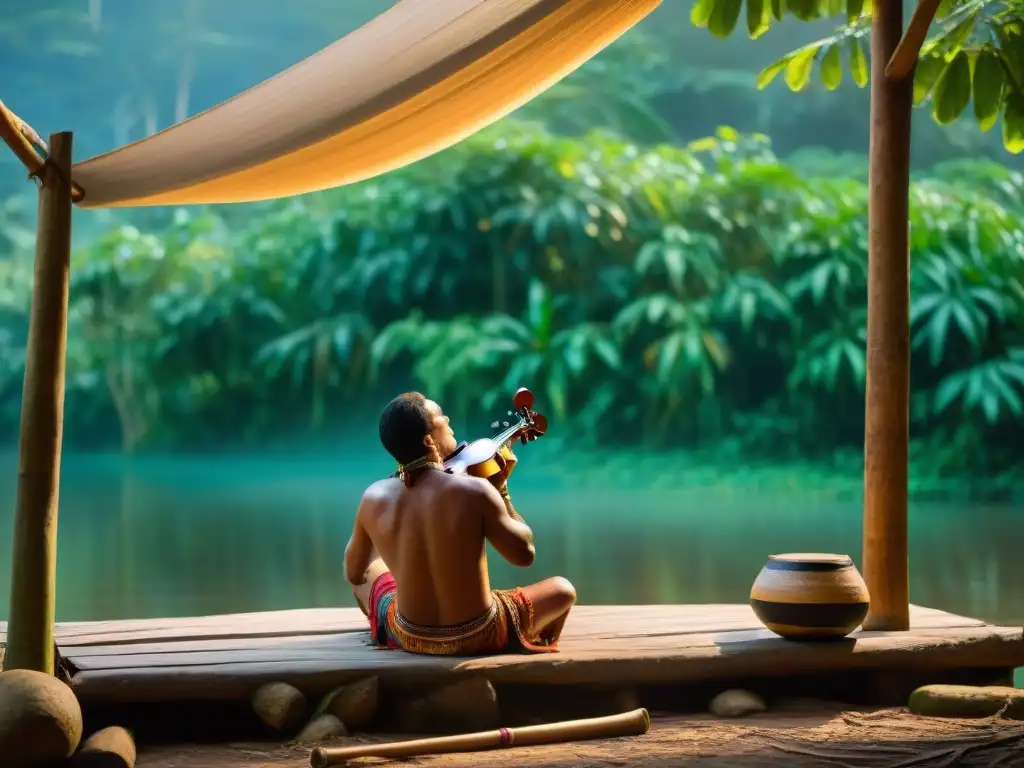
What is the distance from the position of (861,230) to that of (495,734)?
9.39 m

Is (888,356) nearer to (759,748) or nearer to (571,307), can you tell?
(759,748)

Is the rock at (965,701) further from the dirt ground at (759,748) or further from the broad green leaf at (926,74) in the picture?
the broad green leaf at (926,74)

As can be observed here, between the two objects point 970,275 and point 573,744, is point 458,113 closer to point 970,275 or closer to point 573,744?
point 573,744

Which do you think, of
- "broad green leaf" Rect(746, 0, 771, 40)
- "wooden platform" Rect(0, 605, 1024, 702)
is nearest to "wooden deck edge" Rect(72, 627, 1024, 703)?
"wooden platform" Rect(0, 605, 1024, 702)

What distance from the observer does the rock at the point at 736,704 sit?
2.77m

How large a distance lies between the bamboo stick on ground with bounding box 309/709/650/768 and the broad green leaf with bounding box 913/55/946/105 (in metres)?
1.91

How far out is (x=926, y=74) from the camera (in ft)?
11.6

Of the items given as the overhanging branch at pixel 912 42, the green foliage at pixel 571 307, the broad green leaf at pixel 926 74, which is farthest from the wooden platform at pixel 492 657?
the green foliage at pixel 571 307

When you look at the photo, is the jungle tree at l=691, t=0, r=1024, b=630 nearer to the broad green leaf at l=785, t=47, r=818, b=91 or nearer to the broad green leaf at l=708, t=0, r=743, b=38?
the broad green leaf at l=708, t=0, r=743, b=38

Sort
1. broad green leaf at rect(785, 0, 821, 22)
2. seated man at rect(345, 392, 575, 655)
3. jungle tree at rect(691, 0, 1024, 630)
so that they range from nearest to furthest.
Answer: seated man at rect(345, 392, 575, 655) < jungle tree at rect(691, 0, 1024, 630) < broad green leaf at rect(785, 0, 821, 22)

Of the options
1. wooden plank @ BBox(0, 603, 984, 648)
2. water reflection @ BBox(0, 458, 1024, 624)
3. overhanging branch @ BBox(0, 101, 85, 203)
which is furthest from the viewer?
water reflection @ BBox(0, 458, 1024, 624)

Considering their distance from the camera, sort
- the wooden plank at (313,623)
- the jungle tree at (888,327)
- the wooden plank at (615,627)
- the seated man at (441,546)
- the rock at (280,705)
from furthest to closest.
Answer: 1. the jungle tree at (888,327)
2. the wooden plank at (313,623)
3. the wooden plank at (615,627)
4. the seated man at (441,546)
5. the rock at (280,705)

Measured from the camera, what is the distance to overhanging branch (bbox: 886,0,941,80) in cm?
283

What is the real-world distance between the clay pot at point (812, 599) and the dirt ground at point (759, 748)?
19 centimetres
